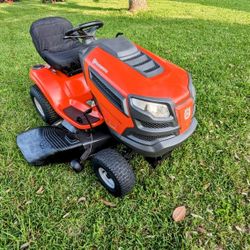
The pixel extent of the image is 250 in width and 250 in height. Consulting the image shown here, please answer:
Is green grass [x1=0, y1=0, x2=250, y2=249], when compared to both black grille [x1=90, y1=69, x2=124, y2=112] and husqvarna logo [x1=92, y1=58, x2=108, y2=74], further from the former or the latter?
husqvarna logo [x1=92, y1=58, x2=108, y2=74]

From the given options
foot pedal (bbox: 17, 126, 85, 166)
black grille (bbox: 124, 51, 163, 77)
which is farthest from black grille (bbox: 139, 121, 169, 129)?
foot pedal (bbox: 17, 126, 85, 166)

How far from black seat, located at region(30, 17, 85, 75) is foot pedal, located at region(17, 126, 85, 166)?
60 centimetres

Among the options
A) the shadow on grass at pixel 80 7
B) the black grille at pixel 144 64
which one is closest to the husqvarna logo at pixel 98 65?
the black grille at pixel 144 64

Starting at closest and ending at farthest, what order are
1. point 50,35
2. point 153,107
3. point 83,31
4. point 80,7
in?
point 153,107, point 83,31, point 50,35, point 80,7

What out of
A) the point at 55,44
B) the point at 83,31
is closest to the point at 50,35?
the point at 55,44

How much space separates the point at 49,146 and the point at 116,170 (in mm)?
699

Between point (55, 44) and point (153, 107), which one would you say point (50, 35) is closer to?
point (55, 44)

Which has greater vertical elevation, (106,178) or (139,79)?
(139,79)

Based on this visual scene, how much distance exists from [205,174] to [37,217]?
1.38m

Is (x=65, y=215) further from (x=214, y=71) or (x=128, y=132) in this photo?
(x=214, y=71)

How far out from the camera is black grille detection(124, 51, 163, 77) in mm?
2199

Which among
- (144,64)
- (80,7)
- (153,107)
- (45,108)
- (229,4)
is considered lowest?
(229,4)

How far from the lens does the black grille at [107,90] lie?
7.03ft

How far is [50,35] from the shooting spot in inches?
126
